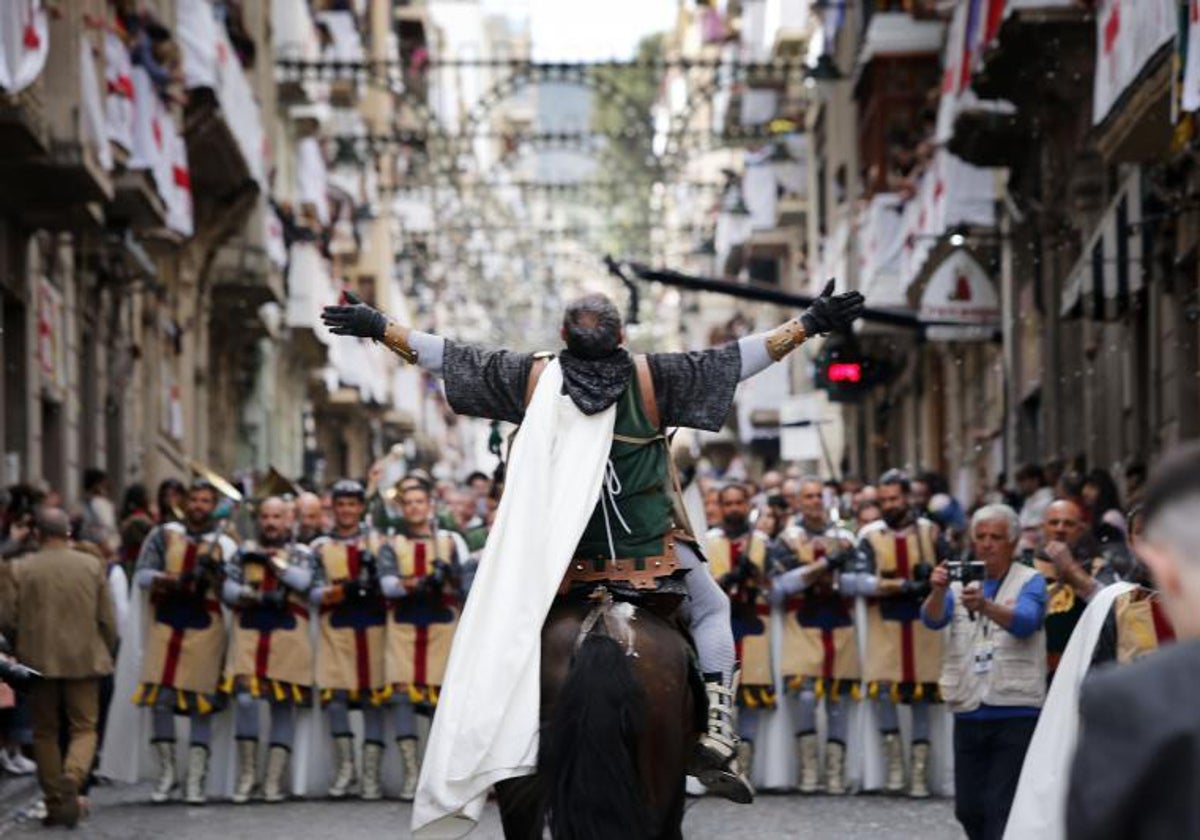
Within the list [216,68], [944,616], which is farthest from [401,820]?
[216,68]

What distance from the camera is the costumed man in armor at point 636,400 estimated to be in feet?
30.2

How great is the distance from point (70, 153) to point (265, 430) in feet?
95.3

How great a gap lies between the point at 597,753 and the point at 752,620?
8.73 meters

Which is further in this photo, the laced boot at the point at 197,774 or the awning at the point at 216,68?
the awning at the point at 216,68

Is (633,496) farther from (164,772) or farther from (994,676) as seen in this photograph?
(164,772)

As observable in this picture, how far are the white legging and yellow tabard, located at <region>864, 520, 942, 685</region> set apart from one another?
7.09 m

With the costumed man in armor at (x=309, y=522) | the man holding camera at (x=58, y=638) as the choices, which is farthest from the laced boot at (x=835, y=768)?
the man holding camera at (x=58, y=638)

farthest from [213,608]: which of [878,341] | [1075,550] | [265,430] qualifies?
[265,430]

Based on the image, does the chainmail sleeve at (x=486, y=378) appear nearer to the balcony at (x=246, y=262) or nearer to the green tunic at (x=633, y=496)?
the green tunic at (x=633, y=496)

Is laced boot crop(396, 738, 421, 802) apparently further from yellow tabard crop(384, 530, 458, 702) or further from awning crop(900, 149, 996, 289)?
awning crop(900, 149, 996, 289)

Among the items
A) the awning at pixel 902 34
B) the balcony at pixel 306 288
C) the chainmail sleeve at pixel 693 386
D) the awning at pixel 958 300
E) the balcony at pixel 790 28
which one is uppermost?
the balcony at pixel 790 28

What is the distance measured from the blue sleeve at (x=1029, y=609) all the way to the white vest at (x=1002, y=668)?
1.1 inches

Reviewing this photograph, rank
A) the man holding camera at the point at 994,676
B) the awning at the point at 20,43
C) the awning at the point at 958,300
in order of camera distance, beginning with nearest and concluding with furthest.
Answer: the man holding camera at the point at 994,676 → the awning at the point at 20,43 → the awning at the point at 958,300

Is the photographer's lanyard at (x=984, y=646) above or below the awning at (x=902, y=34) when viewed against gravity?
below
